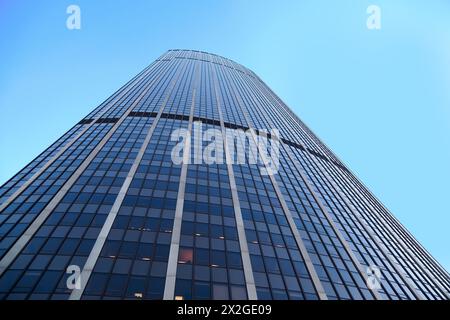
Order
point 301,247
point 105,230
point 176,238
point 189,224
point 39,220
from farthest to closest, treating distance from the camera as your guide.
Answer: point 301,247
point 189,224
point 39,220
point 176,238
point 105,230

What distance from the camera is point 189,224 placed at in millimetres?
33812

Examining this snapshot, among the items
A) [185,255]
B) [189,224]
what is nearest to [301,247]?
[189,224]

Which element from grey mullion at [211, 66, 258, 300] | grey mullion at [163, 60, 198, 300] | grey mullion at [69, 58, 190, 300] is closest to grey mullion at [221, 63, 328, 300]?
grey mullion at [211, 66, 258, 300]

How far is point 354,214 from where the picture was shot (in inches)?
1992

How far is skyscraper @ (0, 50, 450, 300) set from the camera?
27.2m

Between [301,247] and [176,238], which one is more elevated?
[301,247]

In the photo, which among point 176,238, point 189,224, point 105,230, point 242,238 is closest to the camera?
point 105,230

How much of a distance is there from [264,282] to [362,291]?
1075 centimetres

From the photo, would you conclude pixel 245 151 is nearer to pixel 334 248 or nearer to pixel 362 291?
pixel 334 248

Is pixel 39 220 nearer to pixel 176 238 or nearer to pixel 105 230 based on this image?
pixel 105 230
